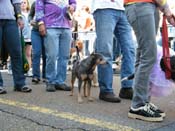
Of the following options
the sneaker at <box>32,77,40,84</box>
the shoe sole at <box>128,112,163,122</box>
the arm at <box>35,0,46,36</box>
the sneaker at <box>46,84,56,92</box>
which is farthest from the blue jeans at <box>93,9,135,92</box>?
the sneaker at <box>32,77,40,84</box>

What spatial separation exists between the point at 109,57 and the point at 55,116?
1309mm

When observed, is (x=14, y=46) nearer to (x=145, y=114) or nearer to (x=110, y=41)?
(x=110, y=41)

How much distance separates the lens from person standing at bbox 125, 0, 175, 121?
406 centimetres

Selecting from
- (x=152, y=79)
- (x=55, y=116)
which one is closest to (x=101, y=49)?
(x=152, y=79)

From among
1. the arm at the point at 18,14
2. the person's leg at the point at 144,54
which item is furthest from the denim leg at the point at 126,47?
the arm at the point at 18,14

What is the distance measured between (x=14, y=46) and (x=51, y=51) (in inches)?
24.4

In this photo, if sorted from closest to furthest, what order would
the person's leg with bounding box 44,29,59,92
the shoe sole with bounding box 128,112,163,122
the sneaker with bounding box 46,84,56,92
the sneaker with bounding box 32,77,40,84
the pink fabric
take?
the shoe sole with bounding box 128,112,163,122
the pink fabric
the sneaker with bounding box 46,84,56,92
the person's leg with bounding box 44,29,59,92
the sneaker with bounding box 32,77,40,84

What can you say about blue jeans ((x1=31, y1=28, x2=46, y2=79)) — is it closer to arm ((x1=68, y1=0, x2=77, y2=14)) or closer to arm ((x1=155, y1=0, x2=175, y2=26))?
arm ((x1=68, y1=0, x2=77, y2=14))

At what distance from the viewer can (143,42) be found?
409cm

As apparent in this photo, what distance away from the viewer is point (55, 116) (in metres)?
4.29

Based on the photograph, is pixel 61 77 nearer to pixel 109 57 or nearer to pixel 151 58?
pixel 109 57

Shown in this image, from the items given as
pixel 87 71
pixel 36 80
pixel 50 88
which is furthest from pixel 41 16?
pixel 36 80

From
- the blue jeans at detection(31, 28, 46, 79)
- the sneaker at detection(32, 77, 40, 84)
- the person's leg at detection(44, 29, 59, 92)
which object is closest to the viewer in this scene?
the person's leg at detection(44, 29, 59, 92)

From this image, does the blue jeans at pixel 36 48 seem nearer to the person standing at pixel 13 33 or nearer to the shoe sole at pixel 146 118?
the person standing at pixel 13 33
